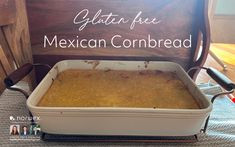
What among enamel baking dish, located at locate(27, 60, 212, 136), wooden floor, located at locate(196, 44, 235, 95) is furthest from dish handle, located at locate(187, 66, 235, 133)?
wooden floor, located at locate(196, 44, 235, 95)

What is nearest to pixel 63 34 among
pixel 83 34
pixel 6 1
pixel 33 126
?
pixel 83 34

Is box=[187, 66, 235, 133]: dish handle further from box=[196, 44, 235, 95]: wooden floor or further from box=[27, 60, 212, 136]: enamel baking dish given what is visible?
box=[196, 44, 235, 95]: wooden floor

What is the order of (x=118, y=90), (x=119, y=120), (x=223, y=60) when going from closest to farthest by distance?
1. (x=119, y=120)
2. (x=118, y=90)
3. (x=223, y=60)

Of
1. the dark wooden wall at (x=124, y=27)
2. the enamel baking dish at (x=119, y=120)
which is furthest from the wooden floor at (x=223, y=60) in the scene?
the enamel baking dish at (x=119, y=120)

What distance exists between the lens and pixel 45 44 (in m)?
0.67

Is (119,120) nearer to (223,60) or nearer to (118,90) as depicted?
(118,90)

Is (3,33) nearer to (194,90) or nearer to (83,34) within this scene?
(83,34)

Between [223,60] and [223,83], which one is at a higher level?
[223,83]

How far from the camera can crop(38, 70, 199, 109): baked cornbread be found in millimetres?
504

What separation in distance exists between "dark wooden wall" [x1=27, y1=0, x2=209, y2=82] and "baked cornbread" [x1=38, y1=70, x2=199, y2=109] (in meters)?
0.06

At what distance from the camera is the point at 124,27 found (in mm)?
649

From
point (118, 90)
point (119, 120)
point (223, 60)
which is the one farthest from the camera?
point (223, 60)

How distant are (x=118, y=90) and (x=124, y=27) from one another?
19 centimetres

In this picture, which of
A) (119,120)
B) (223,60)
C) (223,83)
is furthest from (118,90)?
(223,60)
